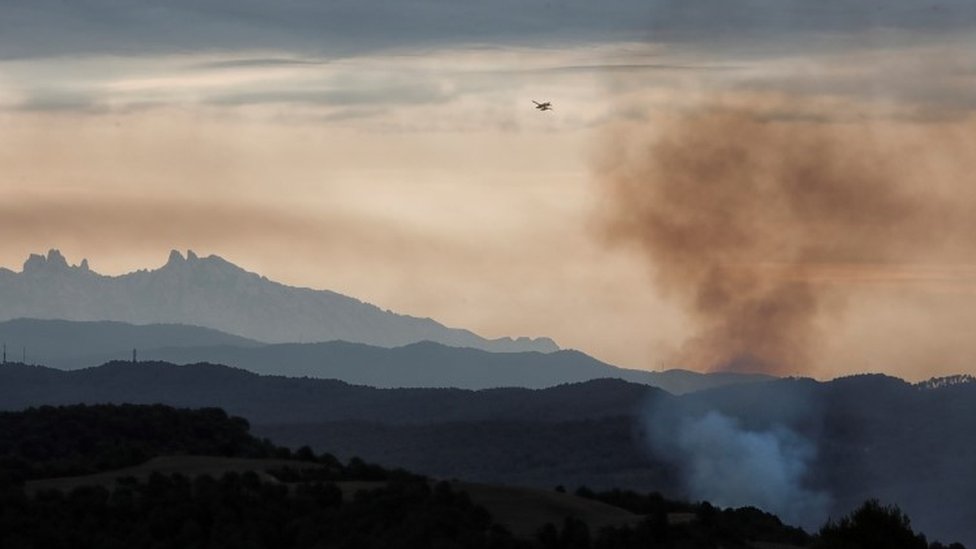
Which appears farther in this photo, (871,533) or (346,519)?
(346,519)

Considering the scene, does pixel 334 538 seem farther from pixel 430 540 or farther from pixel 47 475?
→ pixel 47 475

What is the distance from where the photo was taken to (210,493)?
416ft

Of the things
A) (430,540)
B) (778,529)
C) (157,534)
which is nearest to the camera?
(430,540)

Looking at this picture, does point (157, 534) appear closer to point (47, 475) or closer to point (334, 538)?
point (334, 538)

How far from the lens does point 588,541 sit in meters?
116

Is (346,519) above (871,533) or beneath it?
above

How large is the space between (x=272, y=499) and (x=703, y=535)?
74.7ft

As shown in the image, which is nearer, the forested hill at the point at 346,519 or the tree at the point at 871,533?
the tree at the point at 871,533

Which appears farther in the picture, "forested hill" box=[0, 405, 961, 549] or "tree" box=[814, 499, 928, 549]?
"forested hill" box=[0, 405, 961, 549]

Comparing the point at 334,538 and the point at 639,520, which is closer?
the point at 334,538

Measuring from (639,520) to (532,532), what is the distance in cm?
921

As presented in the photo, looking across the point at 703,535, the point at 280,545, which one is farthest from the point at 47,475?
the point at 703,535

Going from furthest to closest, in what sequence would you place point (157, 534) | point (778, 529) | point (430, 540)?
point (778, 529)
point (157, 534)
point (430, 540)

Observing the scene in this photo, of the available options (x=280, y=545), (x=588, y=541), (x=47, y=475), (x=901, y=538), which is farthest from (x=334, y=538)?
(x=47, y=475)
